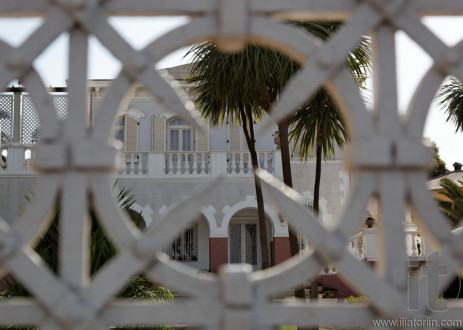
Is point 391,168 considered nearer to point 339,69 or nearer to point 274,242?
point 339,69

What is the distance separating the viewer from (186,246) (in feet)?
52.8

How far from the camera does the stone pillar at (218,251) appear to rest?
14531 mm

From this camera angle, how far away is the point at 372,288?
5.93 feet

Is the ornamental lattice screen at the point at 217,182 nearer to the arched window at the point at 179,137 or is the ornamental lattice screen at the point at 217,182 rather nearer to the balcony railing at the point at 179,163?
the balcony railing at the point at 179,163

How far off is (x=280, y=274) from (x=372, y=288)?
0.30m

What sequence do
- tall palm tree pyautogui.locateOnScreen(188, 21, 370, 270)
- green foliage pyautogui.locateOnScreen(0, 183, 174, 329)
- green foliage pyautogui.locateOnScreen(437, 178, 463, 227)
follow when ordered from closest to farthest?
green foliage pyautogui.locateOnScreen(0, 183, 174, 329)
tall palm tree pyautogui.locateOnScreen(188, 21, 370, 270)
green foliage pyautogui.locateOnScreen(437, 178, 463, 227)

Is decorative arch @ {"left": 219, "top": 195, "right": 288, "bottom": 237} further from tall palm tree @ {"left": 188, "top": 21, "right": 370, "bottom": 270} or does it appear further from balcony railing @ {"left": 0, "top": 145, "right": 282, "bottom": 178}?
tall palm tree @ {"left": 188, "top": 21, "right": 370, "bottom": 270}

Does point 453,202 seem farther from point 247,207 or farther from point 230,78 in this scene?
point 230,78

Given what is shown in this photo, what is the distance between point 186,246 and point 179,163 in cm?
268

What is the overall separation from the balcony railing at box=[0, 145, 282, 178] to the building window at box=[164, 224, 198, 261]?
6.83ft

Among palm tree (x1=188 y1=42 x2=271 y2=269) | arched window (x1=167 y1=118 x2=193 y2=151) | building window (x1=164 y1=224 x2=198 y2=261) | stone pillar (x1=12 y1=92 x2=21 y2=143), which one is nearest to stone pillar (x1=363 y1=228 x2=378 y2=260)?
palm tree (x1=188 y1=42 x2=271 y2=269)

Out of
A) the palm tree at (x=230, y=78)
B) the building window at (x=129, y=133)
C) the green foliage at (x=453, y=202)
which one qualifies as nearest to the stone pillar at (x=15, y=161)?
the building window at (x=129, y=133)

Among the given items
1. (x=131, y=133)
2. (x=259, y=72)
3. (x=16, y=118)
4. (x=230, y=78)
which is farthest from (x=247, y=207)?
(x=259, y=72)

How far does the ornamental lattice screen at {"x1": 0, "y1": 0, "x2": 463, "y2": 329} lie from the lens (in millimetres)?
1786
